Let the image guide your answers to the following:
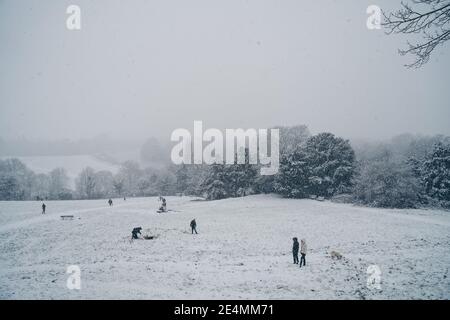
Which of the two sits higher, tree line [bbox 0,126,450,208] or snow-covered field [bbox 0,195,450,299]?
tree line [bbox 0,126,450,208]

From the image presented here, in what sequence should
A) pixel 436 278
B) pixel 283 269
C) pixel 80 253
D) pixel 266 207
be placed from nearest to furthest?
pixel 436 278
pixel 283 269
pixel 80 253
pixel 266 207

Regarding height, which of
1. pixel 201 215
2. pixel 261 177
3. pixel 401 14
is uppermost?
pixel 401 14

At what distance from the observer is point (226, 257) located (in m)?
20.8

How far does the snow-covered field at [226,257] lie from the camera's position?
14445mm

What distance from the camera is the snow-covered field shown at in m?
14.4

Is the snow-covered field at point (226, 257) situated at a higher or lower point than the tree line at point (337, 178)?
lower

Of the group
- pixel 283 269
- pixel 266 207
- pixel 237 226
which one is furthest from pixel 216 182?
pixel 283 269

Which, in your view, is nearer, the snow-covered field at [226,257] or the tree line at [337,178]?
the snow-covered field at [226,257]

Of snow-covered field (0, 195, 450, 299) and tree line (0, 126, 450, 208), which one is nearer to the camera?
snow-covered field (0, 195, 450, 299)

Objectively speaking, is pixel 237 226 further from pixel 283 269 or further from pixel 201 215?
pixel 283 269

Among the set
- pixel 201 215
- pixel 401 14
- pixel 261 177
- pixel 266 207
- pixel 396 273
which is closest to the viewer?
pixel 401 14

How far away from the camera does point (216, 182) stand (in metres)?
64.5
